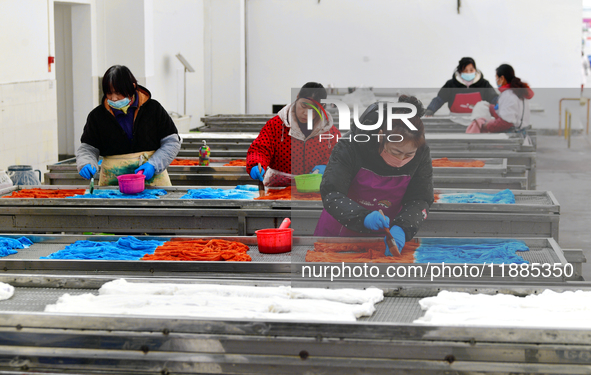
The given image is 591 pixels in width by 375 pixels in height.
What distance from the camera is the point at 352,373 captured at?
1854mm

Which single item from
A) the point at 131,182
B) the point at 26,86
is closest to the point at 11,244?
the point at 131,182

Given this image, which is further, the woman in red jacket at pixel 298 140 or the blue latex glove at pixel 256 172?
the blue latex glove at pixel 256 172

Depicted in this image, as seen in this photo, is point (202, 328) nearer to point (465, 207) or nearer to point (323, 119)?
point (323, 119)

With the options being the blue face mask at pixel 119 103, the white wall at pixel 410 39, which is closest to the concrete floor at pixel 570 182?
the white wall at pixel 410 39

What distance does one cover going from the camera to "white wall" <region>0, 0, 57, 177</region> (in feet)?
21.9

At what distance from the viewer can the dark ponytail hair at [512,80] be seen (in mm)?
6789

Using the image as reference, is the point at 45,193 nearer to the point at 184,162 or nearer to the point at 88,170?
the point at 88,170

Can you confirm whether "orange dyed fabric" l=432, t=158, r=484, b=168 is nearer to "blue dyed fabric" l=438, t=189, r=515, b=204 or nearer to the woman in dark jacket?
"blue dyed fabric" l=438, t=189, r=515, b=204

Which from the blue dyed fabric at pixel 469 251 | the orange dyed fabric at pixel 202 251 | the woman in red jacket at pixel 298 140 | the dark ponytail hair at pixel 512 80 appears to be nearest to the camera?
the blue dyed fabric at pixel 469 251

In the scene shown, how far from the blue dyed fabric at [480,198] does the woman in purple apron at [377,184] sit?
4.29ft

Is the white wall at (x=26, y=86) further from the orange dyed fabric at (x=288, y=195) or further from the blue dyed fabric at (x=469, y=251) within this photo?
the blue dyed fabric at (x=469, y=251)

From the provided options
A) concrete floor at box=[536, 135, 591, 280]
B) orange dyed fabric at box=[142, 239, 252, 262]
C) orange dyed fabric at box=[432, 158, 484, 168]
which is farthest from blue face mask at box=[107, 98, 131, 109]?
concrete floor at box=[536, 135, 591, 280]

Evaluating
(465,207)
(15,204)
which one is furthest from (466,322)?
(15,204)

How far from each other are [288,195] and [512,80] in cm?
392
